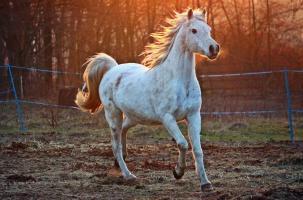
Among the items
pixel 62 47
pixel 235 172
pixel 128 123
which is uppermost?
pixel 62 47

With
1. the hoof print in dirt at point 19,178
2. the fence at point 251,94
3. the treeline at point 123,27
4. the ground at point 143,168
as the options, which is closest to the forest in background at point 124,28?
the treeline at point 123,27

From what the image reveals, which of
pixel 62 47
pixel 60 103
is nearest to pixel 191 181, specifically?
pixel 60 103

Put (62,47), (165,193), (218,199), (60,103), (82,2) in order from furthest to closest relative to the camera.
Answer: (62,47) < (82,2) < (60,103) < (165,193) < (218,199)

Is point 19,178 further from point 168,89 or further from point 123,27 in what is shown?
point 123,27

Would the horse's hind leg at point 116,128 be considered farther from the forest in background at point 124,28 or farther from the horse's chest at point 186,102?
the forest in background at point 124,28

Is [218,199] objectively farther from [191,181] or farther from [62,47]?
[62,47]

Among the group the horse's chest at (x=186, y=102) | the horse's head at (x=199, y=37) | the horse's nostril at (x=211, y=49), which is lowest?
the horse's chest at (x=186, y=102)

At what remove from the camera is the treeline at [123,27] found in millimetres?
24281

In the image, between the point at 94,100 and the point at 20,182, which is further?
the point at 94,100

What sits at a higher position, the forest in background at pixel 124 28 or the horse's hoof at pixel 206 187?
the forest in background at pixel 124 28

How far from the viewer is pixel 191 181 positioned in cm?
706

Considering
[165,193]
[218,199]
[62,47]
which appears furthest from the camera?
[62,47]

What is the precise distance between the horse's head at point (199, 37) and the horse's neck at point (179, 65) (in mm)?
111

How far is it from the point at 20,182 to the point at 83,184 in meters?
0.75
